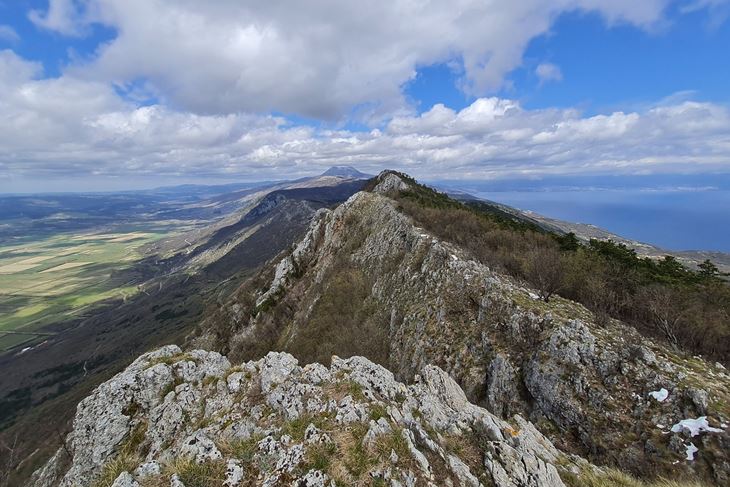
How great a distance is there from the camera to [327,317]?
174 feet

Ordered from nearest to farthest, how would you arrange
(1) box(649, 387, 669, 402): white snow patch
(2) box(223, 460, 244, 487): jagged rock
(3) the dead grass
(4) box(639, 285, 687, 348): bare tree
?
(2) box(223, 460, 244, 487): jagged rock
(3) the dead grass
(1) box(649, 387, 669, 402): white snow patch
(4) box(639, 285, 687, 348): bare tree

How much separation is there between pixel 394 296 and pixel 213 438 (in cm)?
3558

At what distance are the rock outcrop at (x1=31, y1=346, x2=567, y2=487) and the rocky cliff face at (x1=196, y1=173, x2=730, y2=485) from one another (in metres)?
5.22

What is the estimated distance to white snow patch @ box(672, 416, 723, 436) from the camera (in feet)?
51.6

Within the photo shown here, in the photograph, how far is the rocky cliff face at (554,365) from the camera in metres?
16.8


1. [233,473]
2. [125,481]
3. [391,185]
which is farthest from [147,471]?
[391,185]

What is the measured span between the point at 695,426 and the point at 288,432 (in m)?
19.5

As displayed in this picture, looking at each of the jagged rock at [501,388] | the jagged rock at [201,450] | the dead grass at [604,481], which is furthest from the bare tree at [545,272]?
the jagged rock at [201,450]

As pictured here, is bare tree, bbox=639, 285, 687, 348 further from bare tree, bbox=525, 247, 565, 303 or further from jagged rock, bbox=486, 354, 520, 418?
jagged rock, bbox=486, 354, 520, 418

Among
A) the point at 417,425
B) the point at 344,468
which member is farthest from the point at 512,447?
the point at 344,468

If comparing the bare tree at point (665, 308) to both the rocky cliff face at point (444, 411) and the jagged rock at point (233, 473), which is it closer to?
the rocky cliff face at point (444, 411)

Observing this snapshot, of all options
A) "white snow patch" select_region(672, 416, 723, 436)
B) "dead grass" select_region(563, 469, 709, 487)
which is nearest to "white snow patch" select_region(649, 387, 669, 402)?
"white snow patch" select_region(672, 416, 723, 436)

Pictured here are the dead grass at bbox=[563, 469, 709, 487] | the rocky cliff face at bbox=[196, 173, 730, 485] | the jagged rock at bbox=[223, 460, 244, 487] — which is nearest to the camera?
the jagged rock at bbox=[223, 460, 244, 487]

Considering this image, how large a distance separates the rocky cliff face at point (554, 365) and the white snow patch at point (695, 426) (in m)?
0.20
